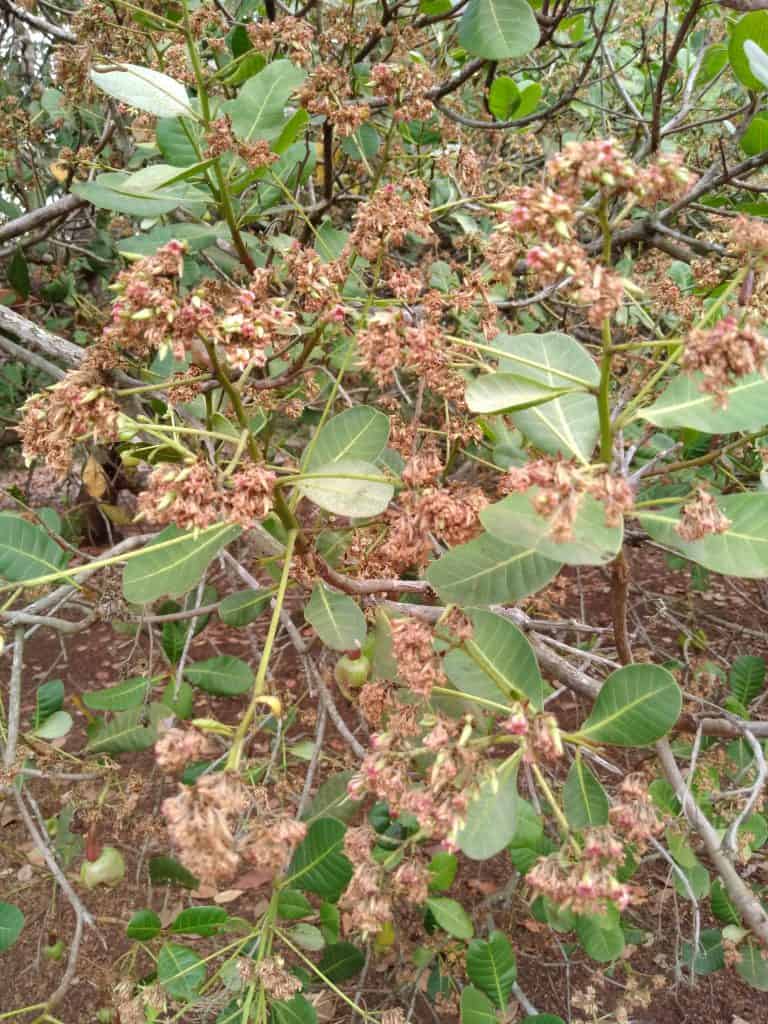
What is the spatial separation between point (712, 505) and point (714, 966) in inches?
61.7

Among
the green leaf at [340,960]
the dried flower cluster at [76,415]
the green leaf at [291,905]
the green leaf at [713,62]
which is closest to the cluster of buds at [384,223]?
the dried flower cluster at [76,415]

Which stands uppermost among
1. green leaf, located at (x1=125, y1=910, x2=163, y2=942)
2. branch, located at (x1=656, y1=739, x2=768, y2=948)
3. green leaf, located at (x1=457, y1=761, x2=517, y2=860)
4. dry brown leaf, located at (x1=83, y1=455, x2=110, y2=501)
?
green leaf, located at (x1=457, y1=761, x2=517, y2=860)

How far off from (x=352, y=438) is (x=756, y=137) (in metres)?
1.22

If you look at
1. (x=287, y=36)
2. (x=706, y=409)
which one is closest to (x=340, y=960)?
(x=706, y=409)

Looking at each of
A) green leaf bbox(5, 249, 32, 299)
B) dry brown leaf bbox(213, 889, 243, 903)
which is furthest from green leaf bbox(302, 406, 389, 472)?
dry brown leaf bbox(213, 889, 243, 903)

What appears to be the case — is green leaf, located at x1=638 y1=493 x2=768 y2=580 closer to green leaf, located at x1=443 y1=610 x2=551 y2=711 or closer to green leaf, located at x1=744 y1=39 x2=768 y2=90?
green leaf, located at x1=443 y1=610 x2=551 y2=711

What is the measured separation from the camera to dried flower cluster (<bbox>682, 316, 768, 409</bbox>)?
0.68 m

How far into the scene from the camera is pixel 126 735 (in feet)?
5.90

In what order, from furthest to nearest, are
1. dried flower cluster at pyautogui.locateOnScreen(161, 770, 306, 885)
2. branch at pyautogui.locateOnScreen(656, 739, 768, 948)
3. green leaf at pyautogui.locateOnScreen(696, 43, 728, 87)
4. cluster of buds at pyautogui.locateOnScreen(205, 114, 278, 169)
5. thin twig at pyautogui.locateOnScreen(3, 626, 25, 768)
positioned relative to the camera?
1. green leaf at pyautogui.locateOnScreen(696, 43, 728, 87)
2. thin twig at pyautogui.locateOnScreen(3, 626, 25, 768)
3. cluster of buds at pyautogui.locateOnScreen(205, 114, 278, 169)
4. branch at pyautogui.locateOnScreen(656, 739, 768, 948)
5. dried flower cluster at pyautogui.locateOnScreen(161, 770, 306, 885)

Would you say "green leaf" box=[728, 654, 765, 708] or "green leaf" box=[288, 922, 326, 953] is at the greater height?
"green leaf" box=[288, 922, 326, 953]

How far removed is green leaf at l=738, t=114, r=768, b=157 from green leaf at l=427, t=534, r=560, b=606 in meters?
1.29

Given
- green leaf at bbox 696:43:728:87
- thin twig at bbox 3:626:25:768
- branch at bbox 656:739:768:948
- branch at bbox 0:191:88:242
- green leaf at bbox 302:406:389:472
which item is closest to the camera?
branch at bbox 656:739:768:948

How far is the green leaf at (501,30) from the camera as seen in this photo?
1467 mm

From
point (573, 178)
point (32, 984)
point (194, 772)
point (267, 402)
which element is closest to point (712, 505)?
point (573, 178)
